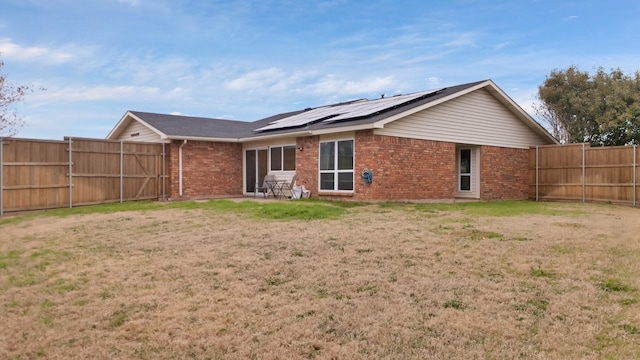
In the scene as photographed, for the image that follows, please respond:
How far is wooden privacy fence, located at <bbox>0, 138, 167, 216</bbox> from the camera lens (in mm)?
14164

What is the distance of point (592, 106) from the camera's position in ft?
90.3

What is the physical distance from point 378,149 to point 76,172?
10.0 meters

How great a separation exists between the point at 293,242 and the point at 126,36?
1088 cm

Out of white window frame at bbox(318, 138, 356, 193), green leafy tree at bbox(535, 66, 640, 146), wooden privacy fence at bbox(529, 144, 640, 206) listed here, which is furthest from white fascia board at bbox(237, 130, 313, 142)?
green leafy tree at bbox(535, 66, 640, 146)

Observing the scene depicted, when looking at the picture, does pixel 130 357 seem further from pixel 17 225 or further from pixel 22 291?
pixel 17 225

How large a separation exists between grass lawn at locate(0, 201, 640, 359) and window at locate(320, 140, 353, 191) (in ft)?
19.5

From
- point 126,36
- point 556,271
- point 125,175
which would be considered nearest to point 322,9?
point 126,36

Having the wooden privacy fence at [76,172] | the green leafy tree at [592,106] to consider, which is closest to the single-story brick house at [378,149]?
the wooden privacy fence at [76,172]

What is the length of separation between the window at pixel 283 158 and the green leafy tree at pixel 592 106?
60.0 ft

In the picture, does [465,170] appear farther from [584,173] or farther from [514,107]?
[584,173]

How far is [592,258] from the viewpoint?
680 centimetres

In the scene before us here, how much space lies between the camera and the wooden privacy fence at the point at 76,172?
14.2 meters

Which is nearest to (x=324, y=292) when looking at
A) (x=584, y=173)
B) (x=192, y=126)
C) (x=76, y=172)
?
(x=76, y=172)

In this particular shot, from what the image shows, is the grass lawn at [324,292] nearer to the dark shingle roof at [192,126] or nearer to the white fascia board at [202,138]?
the white fascia board at [202,138]
